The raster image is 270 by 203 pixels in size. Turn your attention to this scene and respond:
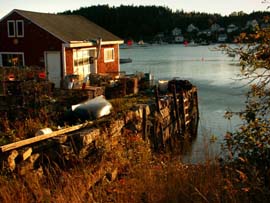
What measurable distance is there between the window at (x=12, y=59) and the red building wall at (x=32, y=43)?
1.00ft

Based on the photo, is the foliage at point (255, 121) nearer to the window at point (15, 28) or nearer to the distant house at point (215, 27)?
the window at point (15, 28)

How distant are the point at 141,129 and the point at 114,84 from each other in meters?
5.58

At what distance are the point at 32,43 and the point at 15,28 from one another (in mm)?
1802

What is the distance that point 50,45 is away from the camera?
23125 millimetres

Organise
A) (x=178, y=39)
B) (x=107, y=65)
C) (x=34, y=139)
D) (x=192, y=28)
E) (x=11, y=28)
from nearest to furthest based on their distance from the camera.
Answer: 1. (x=34, y=139)
2. (x=11, y=28)
3. (x=107, y=65)
4. (x=178, y=39)
5. (x=192, y=28)

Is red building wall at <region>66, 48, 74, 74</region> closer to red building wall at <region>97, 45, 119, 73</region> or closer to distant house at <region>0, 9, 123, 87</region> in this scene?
distant house at <region>0, 9, 123, 87</region>

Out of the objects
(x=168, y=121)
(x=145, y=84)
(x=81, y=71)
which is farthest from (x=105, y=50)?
(x=168, y=121)

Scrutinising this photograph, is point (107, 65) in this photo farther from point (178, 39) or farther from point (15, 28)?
point (178, 39)

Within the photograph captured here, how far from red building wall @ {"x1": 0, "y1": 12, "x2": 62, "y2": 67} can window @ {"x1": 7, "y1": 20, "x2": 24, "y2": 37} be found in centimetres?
20

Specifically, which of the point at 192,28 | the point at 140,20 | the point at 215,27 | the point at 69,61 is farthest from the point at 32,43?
the point at 192,28

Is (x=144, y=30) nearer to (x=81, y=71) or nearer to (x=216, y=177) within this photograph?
(x=81, y=71)

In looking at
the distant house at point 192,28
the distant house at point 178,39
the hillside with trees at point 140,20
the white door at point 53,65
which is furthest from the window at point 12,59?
the distant house at point 192,28

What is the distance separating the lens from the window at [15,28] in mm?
24359

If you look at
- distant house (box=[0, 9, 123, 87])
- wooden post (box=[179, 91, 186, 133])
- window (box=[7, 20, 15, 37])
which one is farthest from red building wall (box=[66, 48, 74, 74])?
wooden post (box=[179, 91, 186, 133])
